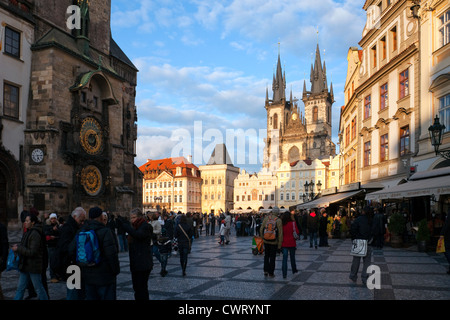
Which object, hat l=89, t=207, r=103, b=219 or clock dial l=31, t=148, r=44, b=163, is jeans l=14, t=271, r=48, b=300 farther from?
clock dial l=31, t=148, r=44, b=163

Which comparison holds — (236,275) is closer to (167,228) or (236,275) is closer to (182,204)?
(167,228)

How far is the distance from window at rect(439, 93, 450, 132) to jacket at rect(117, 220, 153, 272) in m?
15.9

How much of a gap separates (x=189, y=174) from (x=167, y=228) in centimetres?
8886

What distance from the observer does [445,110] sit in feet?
60.1

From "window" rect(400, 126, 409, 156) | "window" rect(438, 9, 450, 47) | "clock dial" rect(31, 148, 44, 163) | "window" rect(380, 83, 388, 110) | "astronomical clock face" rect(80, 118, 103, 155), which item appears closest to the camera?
"window" rect(438, 9, 450, 47)

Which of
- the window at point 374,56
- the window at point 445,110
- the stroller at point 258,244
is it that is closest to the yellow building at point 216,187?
the window at point 374,56

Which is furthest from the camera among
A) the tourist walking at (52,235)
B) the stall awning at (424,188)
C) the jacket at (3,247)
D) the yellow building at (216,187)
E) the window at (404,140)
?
the yellow building at (216,187)

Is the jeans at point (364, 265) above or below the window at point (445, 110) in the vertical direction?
below

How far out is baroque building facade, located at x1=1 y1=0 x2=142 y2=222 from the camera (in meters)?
19.7

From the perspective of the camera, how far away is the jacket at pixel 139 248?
6.55 m

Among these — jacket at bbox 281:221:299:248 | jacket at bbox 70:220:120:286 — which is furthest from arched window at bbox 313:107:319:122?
jacket at bbox 70:220:120:286

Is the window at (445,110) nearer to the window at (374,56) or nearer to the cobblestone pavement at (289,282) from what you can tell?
the cobblestone pavement at (289,282)

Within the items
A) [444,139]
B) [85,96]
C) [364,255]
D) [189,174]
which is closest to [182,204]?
[189,174]

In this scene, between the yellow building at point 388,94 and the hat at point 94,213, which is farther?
the yellow building at point 388,94
